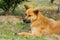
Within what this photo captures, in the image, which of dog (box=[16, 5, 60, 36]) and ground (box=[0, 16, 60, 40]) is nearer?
ground (box=[0, 16, 60, 40])

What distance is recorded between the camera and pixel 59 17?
12953 millimetres

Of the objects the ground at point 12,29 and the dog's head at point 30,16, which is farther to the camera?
the dog's head at point 30,16

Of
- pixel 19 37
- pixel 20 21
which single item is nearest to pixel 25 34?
pixel 19 37

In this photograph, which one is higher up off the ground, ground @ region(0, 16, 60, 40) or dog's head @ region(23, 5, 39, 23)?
dog's head @ region(23, 5, 39, 23)

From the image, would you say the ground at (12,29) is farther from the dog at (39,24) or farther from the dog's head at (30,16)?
the dog's head at (30,16)

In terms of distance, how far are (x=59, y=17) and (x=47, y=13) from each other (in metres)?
1.03

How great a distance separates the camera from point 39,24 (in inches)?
356

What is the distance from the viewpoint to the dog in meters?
8.88

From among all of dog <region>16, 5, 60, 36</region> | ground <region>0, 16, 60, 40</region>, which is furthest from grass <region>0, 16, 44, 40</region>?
dog <region>16, 5, 60, 36</region>

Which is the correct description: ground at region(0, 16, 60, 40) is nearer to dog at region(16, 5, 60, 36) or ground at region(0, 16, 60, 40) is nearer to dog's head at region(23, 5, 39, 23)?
dog at region(16, 5, 60, 36)

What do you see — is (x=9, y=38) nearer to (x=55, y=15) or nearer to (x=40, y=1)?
(x=55, y=15)

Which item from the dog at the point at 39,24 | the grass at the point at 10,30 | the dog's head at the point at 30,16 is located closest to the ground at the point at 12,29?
the grass at the point at 10,30

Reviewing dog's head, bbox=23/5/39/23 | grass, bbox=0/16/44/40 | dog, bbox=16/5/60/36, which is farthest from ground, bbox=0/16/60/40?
dog's head, bbox=23/5/39/23

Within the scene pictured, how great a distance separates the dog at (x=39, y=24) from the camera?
888cm
